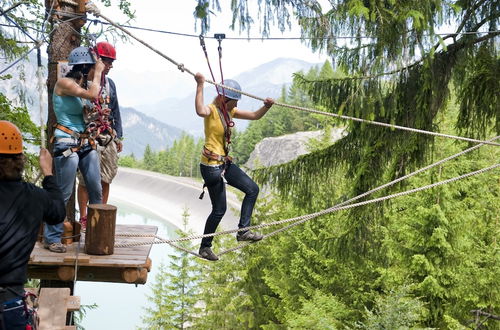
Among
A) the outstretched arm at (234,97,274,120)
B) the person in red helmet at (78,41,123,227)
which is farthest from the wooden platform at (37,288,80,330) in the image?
the outstretched arm at (234,97,274,120)

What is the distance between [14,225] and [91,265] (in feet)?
6.17

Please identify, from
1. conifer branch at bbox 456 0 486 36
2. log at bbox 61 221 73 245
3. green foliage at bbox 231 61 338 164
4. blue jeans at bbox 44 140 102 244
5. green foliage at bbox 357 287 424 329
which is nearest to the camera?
blue jeans at bbox 44 140 102 244

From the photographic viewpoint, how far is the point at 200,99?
5168mm

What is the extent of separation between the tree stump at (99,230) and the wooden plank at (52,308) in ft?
1.49

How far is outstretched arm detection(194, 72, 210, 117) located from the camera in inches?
204

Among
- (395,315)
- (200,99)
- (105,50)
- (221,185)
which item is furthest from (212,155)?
(395,315)

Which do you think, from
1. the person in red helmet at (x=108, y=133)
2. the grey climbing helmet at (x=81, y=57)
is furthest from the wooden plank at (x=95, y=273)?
the grey climbing helmet at (x=81, y=57)

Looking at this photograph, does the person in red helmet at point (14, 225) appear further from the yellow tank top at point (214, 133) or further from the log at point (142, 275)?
the yellow tank top at point (214, 133)

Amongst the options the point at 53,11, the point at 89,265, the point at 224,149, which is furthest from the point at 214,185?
the point at 53,11

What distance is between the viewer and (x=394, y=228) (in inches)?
686

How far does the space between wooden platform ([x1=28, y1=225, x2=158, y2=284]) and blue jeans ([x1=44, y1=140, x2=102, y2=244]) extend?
0.19 meters

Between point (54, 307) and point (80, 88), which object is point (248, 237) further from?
point (80, 88)

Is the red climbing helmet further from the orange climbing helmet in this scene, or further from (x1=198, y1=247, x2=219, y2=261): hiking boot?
(x1=198, y1=247, x2=219, y2=261): hiking boot

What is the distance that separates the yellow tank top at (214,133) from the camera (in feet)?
17.9
